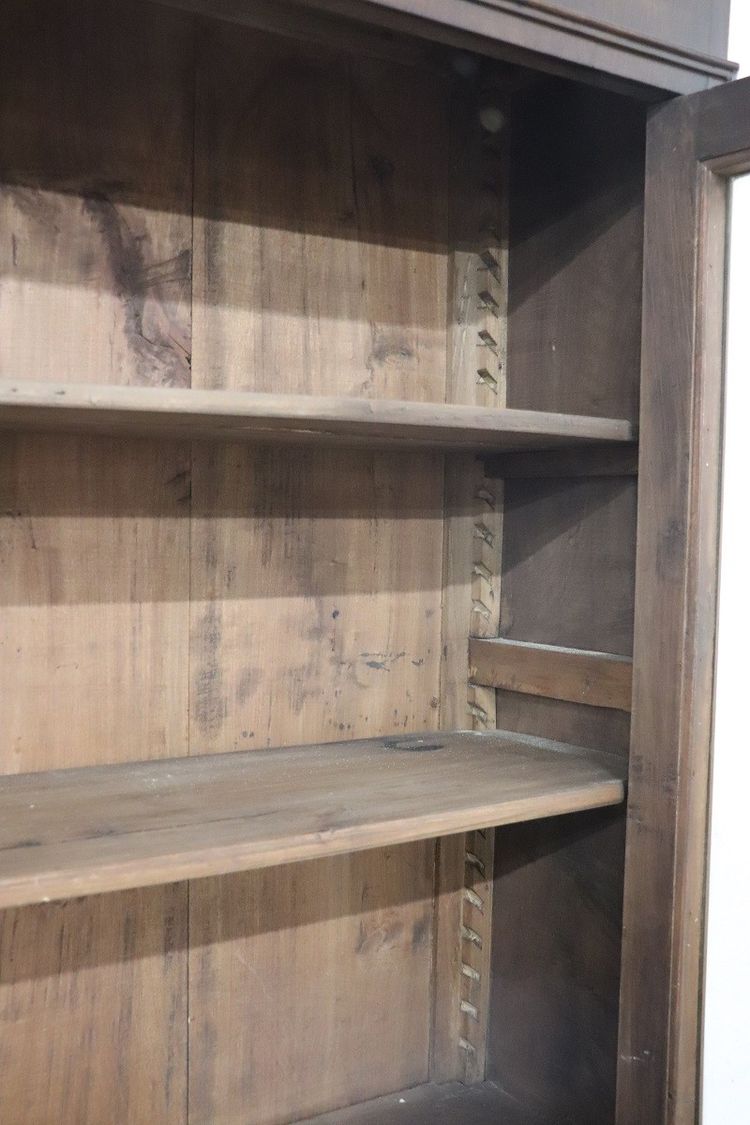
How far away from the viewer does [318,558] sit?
5.11 ft

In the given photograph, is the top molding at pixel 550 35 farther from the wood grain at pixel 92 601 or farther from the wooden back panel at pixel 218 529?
the wood grain at pixel 92 601

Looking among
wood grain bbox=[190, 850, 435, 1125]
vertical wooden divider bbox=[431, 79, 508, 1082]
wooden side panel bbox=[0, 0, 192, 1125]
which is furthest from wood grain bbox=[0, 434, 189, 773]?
vertical wooden divider bbox=[431, 79, 508, 1082]

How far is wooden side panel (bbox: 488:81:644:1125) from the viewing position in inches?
57.4

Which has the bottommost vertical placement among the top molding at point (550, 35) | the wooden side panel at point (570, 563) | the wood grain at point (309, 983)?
the wood grain at point (309, 983)

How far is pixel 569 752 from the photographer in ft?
4.98

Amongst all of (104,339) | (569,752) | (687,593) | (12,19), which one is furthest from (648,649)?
(12,19)

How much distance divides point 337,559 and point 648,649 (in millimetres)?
468

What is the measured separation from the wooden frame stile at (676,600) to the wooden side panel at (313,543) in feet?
1.28

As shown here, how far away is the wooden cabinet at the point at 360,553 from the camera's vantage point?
1290 mm

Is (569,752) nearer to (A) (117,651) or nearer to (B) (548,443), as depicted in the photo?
(B) (548,443)

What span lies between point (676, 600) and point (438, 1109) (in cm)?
86

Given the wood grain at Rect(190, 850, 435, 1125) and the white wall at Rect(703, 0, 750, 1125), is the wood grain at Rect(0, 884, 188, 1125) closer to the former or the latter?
the wood grain at Rect(190, 850, 435, 1125)

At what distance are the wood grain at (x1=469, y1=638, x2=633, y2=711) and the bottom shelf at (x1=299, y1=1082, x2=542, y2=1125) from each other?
613 mm

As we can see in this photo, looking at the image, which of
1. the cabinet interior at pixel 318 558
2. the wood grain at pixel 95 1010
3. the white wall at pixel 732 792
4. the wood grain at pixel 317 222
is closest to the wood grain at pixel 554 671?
the cabinet interior at pixel 318 558
